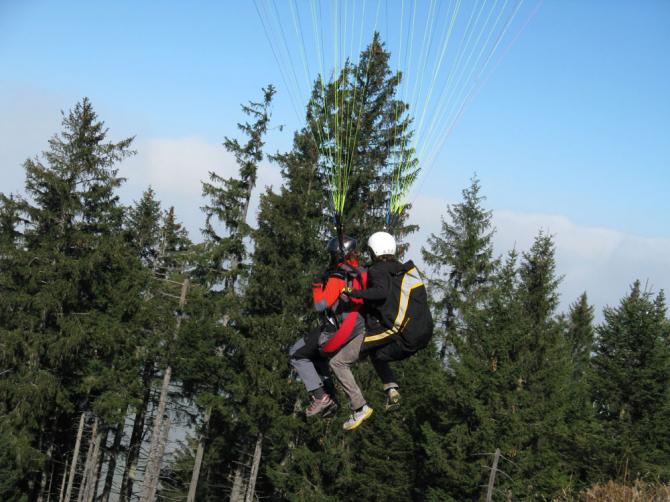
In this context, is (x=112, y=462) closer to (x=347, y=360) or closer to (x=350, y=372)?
(x=347, y=360)

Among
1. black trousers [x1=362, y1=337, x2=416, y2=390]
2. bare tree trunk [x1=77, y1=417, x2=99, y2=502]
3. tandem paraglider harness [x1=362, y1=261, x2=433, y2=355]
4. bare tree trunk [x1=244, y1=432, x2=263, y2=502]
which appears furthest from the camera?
bare tree trunk [x1=77, y1=417, x2=99, y2=502]

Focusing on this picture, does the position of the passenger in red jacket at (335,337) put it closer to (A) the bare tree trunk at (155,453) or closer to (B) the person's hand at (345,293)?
(B) the person's hand at (345,293)

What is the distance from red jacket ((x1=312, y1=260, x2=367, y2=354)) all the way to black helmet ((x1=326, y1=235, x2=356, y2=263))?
0.10 meters

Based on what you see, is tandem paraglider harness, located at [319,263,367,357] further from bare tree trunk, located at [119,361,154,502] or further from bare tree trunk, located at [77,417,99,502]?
bare tree trunk, located at [119,361,154,502]

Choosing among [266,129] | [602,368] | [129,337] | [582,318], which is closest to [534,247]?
[602,368]

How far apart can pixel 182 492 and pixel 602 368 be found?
21.4m

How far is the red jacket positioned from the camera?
8.33 metres

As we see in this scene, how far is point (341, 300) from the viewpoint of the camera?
27.9 feet

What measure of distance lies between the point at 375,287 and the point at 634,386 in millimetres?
21678

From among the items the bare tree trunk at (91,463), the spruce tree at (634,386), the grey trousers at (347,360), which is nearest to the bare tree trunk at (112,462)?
the bare tree trunk at (91,463)

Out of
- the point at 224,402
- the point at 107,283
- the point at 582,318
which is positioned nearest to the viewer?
the point at 224,402

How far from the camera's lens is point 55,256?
2775cm

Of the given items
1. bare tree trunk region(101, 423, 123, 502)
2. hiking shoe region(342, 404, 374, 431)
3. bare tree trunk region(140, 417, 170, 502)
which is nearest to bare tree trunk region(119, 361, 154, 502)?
bare tree trunk region(101, 423, 123, 502)

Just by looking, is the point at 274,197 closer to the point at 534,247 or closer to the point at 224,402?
the point at 224,402
